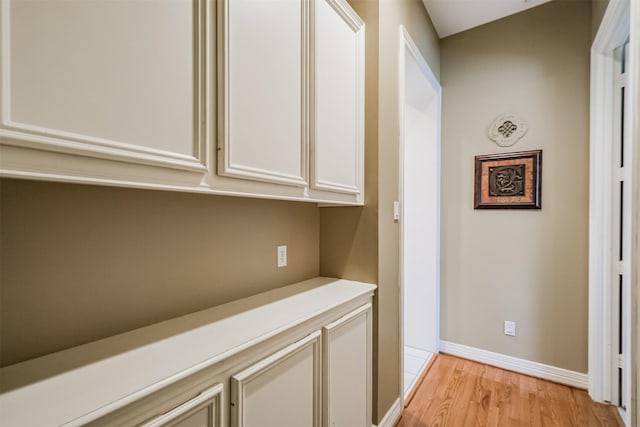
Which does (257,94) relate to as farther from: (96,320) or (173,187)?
(96,320)

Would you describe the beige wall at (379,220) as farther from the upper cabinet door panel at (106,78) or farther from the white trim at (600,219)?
the white trim at (600,219)

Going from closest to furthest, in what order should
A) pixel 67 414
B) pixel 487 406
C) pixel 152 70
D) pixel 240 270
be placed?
pixel 67 414 → pixel 152 70 → pixel 240 270 → pixel 487 406

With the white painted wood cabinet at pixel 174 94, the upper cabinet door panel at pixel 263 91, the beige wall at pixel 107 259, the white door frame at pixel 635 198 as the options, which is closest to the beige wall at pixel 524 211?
the white door frame at pixel 635 198

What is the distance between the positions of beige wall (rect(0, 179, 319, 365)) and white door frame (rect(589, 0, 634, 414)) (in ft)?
7.55

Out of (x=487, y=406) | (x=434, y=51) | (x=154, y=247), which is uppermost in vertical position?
(x=434, y=51)

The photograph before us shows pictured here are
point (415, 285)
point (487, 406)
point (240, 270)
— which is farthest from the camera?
point (415, 285)

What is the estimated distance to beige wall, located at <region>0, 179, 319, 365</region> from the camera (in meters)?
0.74

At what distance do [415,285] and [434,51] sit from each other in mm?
2143

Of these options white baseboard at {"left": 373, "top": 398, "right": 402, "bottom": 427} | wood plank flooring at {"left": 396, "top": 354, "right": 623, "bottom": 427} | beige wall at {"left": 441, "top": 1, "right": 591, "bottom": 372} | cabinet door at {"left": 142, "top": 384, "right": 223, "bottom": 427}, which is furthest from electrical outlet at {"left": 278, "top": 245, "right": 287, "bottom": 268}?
beige wall at {"left": 441, "top": 1, "right": 591, "bottom": 372}

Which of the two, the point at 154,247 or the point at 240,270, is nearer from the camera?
the point at 154,247

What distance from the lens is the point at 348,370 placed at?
4.51ft

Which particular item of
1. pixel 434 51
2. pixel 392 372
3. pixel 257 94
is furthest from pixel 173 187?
pixel 434 51

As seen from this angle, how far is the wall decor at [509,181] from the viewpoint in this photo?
2.29 m

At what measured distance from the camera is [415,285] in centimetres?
278
